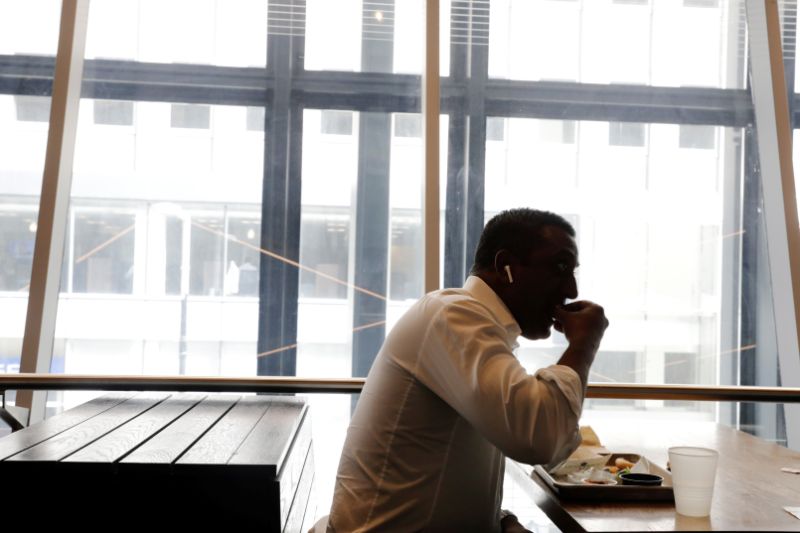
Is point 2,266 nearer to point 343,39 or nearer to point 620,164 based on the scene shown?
point 343,39

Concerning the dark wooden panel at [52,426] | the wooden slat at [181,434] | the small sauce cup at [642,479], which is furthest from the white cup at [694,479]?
the dark wooden panel at [52,426]

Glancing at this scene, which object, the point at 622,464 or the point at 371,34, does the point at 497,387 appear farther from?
the point at 371,34

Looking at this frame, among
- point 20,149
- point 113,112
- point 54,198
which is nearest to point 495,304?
point 54,198

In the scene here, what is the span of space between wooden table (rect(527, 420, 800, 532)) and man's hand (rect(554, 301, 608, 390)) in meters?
0.23

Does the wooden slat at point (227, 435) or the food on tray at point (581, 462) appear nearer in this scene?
the wooden slat at point (227, 435)

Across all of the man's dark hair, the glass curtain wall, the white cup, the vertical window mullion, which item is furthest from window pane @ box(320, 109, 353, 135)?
the white cup

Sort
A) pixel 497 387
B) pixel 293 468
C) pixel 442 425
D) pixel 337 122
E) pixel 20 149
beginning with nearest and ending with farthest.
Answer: pixel 497 387
pixel 442 425
pixel 293 468
pixel 20 149
pixel 337 122

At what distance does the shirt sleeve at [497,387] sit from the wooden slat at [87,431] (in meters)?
0.69

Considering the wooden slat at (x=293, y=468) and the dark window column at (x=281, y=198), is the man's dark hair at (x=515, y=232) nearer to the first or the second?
the wooden slat at (x=293, y=468)

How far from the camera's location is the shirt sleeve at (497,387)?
1.37 m

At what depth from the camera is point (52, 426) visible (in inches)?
73.6

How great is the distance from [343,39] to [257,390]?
94.4 inches

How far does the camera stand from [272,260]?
407cm

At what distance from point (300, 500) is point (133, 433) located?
1.35 ft
